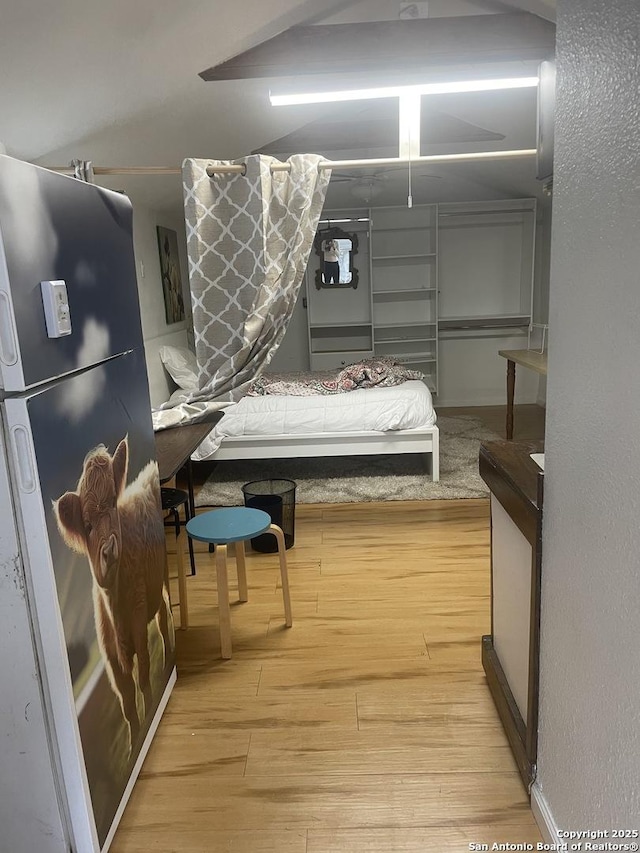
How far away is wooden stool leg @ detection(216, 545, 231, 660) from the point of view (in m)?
2.18

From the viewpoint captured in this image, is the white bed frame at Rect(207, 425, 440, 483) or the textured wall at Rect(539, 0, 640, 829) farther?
the white bed frame at Rect(207, 425, 440, 483)

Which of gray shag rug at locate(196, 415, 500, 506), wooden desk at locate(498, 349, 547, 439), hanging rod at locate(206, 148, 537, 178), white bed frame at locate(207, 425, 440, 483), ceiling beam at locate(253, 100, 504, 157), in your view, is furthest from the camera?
ceiling beam at locate(253, 100, 504, 157)

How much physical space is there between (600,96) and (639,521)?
745 millimetres

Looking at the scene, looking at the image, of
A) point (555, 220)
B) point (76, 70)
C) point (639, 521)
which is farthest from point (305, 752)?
point (76, 70)

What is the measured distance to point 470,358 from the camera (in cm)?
630

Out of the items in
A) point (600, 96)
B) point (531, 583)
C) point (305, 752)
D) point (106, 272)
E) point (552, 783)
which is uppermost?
point (600, 96)

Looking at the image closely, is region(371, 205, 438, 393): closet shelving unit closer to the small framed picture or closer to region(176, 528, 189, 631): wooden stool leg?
the small framed picture

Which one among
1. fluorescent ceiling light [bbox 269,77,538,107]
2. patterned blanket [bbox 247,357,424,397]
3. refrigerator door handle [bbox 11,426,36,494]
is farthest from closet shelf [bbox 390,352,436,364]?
refrigerator door handle [bbox 11,426,36,494]

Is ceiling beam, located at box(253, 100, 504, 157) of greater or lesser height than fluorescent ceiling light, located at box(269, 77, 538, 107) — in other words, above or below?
above

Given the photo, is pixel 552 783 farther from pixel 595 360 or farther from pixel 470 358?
pixel 470 358

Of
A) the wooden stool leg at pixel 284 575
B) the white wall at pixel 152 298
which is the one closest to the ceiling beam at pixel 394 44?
the white wall at pixel 152 298

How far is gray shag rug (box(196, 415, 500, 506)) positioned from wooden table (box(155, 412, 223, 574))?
879mm

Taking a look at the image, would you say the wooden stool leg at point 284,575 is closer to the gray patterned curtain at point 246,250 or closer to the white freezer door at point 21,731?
the gray patterned curtain at point 246,250

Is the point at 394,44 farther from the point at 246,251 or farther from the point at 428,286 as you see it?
the point at 428,286
